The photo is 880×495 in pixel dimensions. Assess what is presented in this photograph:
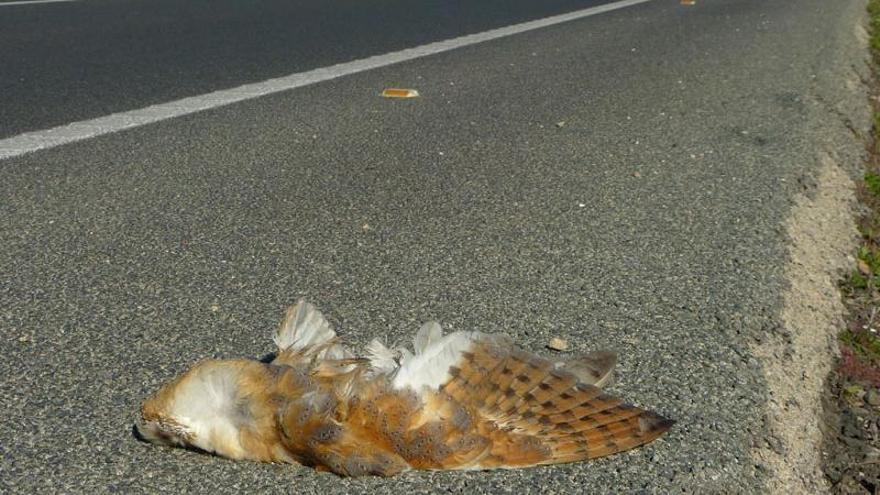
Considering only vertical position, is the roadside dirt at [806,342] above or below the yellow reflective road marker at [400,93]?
above

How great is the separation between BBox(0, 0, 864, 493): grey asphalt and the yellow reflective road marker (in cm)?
6

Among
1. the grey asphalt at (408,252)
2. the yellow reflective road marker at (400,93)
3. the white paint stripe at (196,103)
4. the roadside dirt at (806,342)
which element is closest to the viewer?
the grey asphalt at (408,252)

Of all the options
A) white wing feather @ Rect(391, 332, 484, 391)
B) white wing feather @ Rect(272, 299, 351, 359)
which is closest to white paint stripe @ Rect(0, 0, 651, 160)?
white wing feather @ Rect(272, 299, 351, 359)

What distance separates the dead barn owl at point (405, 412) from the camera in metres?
1.94

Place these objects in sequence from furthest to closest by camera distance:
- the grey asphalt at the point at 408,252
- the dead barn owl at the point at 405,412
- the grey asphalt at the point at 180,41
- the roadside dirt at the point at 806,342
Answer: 1. the grey asphalt at the point at 180,41
2. the roadside dirt at the point at 806,342
3. the grey asphalt at the point at 408,252
4. the dead barn owl at the point at 405,412

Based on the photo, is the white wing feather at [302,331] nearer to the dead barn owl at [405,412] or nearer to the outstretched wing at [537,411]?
the dead barn owl at [405,412]

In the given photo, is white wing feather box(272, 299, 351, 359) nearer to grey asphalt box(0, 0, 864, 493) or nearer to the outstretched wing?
grey asphalt box(0, 0, 864, 493)

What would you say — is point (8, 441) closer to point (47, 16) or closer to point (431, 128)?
point (431, 128)

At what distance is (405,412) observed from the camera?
6.36 feet

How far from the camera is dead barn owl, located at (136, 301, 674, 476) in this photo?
1939mm

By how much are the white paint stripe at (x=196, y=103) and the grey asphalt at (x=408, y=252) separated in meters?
0.12

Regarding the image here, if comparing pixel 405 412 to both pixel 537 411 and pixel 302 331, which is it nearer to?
pixel 537 411

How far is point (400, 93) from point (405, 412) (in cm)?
373

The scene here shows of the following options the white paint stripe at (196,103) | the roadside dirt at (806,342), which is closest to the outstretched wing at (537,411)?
the roadside dirt at (806,342)
